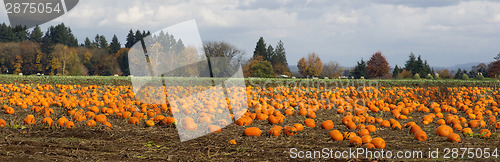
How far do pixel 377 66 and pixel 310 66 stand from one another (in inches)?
638

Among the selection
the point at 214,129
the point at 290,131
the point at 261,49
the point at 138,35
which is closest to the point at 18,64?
the point at 138,35

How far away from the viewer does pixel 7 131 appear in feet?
23.2

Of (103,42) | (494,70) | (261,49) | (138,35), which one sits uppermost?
(138,35)

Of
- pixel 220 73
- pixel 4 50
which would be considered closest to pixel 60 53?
pixel 4 50

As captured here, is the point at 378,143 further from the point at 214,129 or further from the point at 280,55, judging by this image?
the point at 280,55

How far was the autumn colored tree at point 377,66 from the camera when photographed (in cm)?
7881

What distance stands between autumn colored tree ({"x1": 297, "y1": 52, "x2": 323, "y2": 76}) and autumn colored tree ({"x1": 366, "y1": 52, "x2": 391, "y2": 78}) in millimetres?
12790

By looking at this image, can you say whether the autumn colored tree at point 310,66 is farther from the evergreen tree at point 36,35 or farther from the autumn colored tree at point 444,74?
the evergreen tree at point 36,35

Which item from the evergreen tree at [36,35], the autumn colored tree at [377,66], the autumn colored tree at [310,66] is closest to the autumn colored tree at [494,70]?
the autumn colored tree at [377,66]

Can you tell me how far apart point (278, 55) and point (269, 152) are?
76907 mm

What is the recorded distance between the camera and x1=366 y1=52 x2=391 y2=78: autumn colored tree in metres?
78.8

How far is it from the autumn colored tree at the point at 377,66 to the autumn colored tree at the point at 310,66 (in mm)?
12790

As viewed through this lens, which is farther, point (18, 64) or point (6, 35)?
point (6, 35)

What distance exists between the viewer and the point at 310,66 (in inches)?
3637
